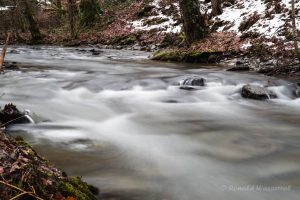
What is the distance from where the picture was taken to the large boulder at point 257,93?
24.6ft


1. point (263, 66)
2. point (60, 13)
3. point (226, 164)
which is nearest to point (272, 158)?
point (226, 164)

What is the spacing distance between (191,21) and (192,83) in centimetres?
675

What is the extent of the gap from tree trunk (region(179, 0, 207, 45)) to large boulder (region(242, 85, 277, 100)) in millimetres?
7496

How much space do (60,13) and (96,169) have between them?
87.6 feet

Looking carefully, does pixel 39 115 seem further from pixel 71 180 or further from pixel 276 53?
pixel 276 53

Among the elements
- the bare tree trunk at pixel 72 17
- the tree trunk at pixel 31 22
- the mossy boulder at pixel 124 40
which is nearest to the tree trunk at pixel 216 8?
the mossy boulder at pixel 124 40

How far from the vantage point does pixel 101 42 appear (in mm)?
21688

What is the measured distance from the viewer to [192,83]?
883 cm

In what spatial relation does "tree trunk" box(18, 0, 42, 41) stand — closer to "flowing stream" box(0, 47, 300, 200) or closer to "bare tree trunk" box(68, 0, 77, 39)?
"bare tree trunk" box(68, 0, 77, 39)

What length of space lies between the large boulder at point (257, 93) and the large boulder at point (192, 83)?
1.20m

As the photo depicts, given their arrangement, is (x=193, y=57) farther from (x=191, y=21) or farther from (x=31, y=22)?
(x=31, y=22)

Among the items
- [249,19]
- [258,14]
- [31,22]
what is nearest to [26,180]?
[249,19]

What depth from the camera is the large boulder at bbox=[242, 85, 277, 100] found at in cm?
751

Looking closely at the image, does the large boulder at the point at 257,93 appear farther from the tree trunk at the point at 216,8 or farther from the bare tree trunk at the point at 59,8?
the bare tree trunk at the point at 59,8
